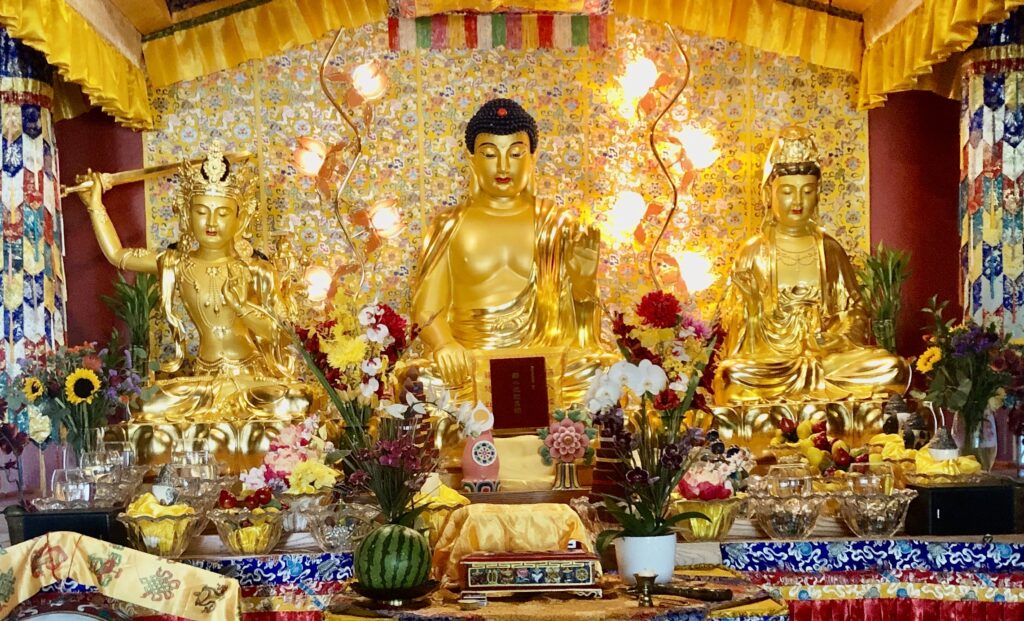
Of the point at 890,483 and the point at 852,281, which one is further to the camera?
the point at 852,281

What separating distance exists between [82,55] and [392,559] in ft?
13.1

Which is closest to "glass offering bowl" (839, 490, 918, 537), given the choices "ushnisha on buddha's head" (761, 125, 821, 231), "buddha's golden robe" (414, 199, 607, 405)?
"buddha's golden robe" (414, 199, 607, 405)

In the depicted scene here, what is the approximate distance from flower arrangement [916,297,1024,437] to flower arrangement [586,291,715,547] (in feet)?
6.05

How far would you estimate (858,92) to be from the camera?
8250 millimetres

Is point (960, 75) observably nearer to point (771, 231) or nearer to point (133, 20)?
point (771, 231)

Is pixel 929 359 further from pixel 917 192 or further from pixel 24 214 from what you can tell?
pixel 24 214

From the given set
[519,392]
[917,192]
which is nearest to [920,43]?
[917,192]

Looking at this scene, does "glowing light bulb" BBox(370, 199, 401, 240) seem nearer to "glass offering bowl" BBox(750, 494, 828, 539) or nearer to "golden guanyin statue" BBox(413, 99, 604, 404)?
"golden guanyin statue" BBox(413, 99, 604, 404)

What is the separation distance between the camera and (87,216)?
806 cm

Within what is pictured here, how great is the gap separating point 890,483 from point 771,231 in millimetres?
3161

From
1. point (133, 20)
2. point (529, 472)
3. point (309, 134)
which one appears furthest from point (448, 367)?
point (133, 20)

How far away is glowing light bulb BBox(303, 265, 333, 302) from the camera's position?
27.1 feet

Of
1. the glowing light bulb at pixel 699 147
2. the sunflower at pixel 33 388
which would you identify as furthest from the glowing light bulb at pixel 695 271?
the sunflower at pixel 33 388

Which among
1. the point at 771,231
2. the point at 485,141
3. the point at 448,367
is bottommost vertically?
the point at 448,367
